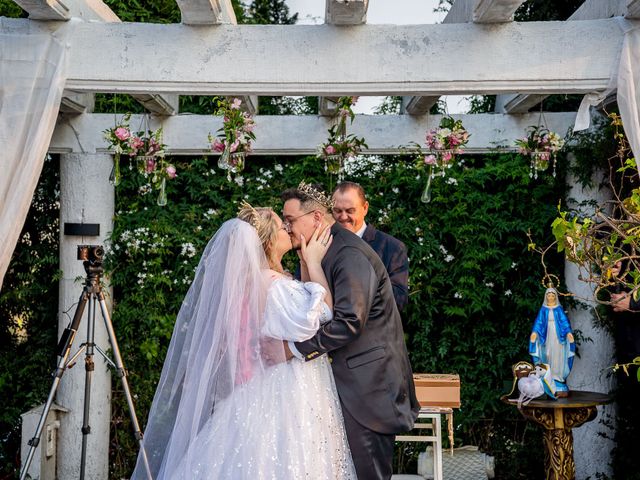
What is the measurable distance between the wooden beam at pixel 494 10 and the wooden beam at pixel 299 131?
1.85 metres

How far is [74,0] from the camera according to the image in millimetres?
4363

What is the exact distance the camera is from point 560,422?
4.83m

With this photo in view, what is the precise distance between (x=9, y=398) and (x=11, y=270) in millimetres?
985

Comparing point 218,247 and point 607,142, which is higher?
point 607,142

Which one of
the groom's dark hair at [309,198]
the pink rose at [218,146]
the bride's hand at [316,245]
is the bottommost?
the bride's hand at [316,245]

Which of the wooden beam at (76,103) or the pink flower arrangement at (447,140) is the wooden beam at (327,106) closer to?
the pink flower arrangement at (447,140)

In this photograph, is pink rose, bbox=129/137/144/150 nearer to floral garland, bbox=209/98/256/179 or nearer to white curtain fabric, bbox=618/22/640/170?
floral garland, bbox=209/98/256/179

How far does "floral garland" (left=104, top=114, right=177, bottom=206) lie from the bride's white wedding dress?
2557 mm

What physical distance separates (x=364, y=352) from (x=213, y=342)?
633 millimetres

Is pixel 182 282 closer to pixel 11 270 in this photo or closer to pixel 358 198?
pixel 11 270

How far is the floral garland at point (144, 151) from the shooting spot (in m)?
5.59

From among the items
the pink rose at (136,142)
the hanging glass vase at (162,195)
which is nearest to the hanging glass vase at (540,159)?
the hanging glass vase at (162,195)

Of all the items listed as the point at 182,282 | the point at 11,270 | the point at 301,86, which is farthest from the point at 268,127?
the point at 11,270

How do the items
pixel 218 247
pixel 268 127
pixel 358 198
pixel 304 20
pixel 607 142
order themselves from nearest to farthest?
pixel 218 247, pixel 358 198, pixel 607 142, pixel 268 127, pixel 304 20
